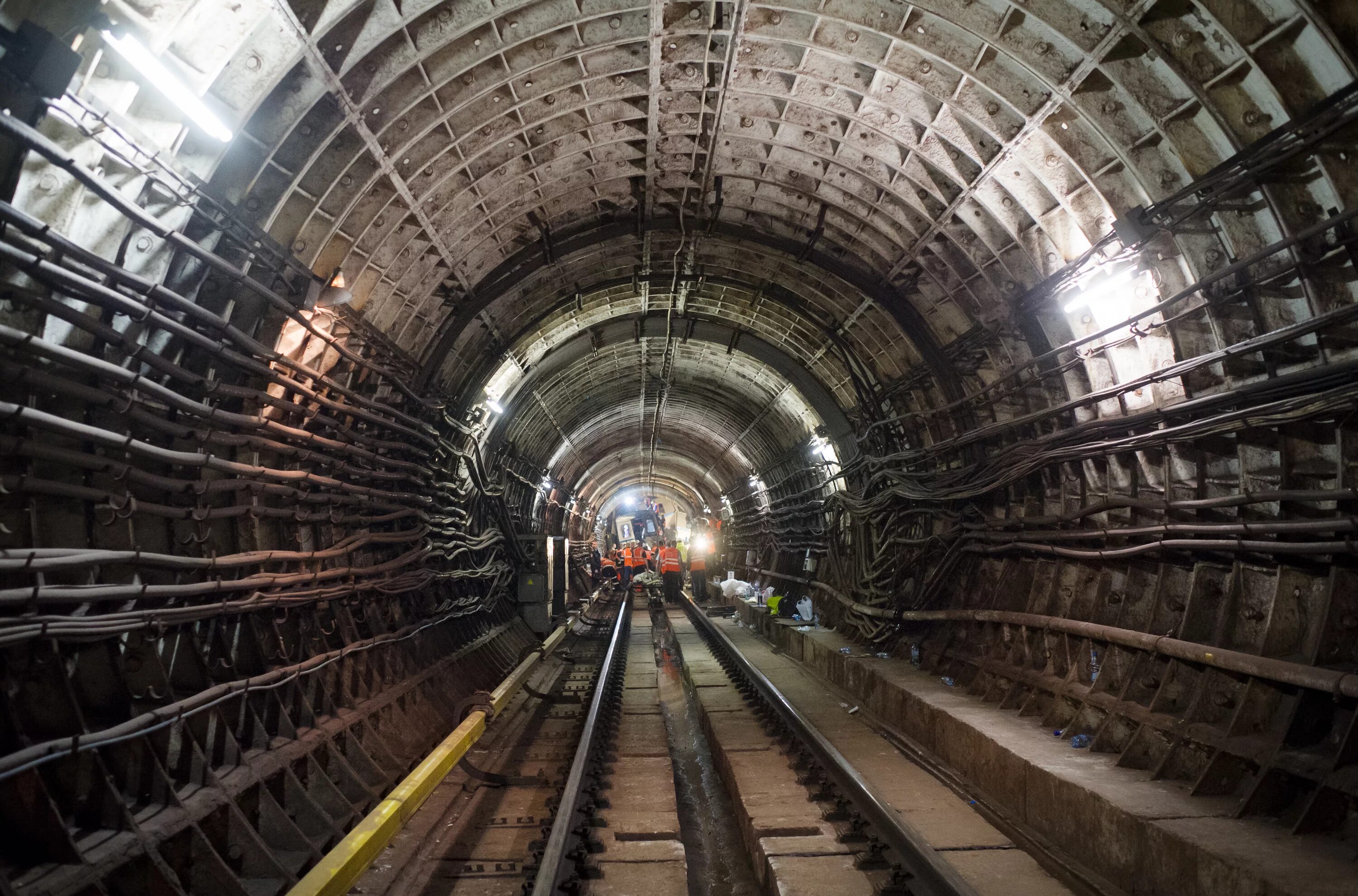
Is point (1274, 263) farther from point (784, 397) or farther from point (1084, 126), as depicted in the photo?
point (784, 397)

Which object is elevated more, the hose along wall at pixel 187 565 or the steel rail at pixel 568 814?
the hose along wall at pixel 187 565

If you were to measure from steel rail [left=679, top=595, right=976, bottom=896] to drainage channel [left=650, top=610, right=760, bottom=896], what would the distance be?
90 cm

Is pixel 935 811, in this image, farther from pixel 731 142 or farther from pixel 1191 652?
pixel 731 142

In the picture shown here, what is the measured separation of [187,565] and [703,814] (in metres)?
4.59

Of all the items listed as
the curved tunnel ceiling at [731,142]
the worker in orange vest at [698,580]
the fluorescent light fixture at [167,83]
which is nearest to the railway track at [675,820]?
the fluorescent light fixture at [167,83]

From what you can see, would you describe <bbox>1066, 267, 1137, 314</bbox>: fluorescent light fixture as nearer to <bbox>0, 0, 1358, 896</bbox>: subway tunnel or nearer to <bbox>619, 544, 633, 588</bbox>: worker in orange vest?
<bbox>0, 0, 1358, 896</bbox>: subway tunnel

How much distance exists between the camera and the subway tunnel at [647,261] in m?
3.77

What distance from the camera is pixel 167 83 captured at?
3.83m

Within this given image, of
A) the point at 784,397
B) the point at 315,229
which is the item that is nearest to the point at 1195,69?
the point at 315,229

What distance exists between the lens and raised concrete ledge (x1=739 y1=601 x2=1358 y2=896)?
138 inches

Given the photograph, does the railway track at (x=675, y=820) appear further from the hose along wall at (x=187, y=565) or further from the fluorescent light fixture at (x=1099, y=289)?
the fluorescent light fixture at (x=1099, y=289)

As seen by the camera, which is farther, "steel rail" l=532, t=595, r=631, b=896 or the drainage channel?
the drainage channel

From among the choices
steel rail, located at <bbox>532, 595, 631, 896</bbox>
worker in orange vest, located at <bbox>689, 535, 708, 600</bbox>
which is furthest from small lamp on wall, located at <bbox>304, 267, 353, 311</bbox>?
worker in orange vest, located at <bbox>689, 535, 708, 600</bbox>

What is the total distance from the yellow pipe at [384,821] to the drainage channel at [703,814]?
1983 mm
